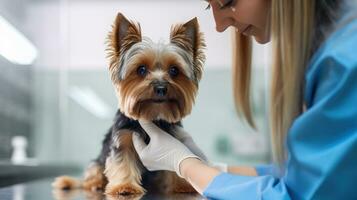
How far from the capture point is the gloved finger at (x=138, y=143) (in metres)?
0.99

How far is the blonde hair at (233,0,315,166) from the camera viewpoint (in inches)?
28.5

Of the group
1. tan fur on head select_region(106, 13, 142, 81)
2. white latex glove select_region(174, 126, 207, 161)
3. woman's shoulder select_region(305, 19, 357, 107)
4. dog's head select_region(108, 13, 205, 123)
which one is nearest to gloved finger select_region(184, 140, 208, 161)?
white latex glove select_region(174, 126, 207, 161)

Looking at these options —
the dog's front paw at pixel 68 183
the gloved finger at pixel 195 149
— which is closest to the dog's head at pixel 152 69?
the gloved finger at pixel 195 149

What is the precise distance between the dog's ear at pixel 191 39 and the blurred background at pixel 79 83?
0.01 m

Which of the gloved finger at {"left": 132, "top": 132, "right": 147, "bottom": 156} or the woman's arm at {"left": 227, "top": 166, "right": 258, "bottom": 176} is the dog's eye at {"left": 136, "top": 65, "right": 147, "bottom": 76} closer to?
the gloved finger at {"left": 132, "top": 132, "right": 147, "bottom": 156}

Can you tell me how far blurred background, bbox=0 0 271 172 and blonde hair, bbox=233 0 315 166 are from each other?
0.27 ft

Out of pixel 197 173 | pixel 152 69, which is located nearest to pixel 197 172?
pixel 197 173

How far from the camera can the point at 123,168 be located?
38.0 inches

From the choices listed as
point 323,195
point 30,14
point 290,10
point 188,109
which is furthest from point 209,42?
point 30,14

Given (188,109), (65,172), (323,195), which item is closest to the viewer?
(323,195)

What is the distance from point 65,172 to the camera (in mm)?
1129

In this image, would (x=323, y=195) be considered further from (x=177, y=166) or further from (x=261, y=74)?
(x=261, y=74)

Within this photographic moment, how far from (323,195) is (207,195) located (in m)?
0.22

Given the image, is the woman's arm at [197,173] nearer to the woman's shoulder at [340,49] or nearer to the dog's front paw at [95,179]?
the dog's front paw at [95,179]
